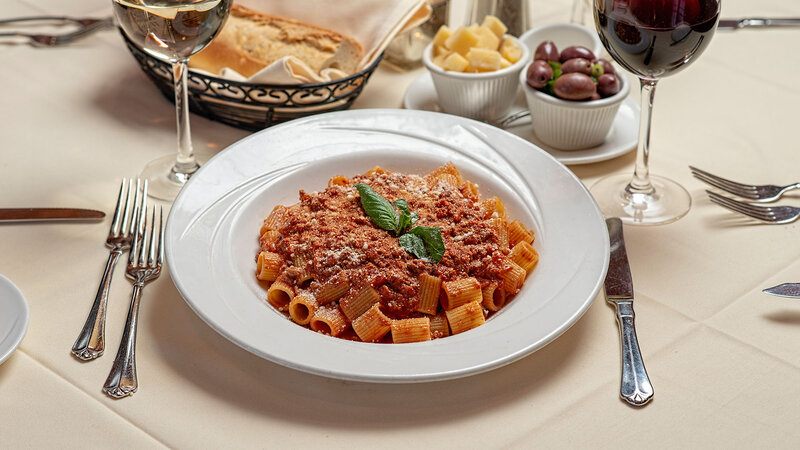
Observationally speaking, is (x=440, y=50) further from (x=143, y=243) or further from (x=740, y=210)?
(x=143, y=243)

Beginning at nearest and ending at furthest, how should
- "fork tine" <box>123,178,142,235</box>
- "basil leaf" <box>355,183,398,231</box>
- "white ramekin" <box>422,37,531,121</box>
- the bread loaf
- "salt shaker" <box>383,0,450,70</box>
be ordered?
1. "basil leaf" <box>355,183,398,231</box>
2. "fork tine" <box>123,178,142,235</box>
3. "white ramekin" <box>422,37,531,121</box>
4. the bread loaf
5. "salt shaker" <box>383,0,450,70</box>

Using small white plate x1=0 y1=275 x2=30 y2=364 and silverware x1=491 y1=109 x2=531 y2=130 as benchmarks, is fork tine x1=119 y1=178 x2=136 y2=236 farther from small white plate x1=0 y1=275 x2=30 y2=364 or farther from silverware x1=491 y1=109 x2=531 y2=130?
silverware x1=491 y1=109 x2=531 y2=130

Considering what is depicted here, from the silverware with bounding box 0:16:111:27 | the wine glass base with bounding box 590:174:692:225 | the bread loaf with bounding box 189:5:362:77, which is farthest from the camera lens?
the silverware with bounding box 0:16:111:27

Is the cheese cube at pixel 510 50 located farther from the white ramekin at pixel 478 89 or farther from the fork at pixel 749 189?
the fork at pixel 749 189

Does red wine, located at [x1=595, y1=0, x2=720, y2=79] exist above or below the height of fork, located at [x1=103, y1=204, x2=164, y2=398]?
above

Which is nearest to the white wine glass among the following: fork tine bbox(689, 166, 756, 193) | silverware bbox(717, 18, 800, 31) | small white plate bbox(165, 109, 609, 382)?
small white plate bbox(165, 109, 609, 382)

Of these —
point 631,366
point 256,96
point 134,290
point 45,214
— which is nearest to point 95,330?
point 134,290

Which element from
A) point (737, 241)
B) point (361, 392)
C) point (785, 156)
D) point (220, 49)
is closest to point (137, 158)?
point (220, 49)
